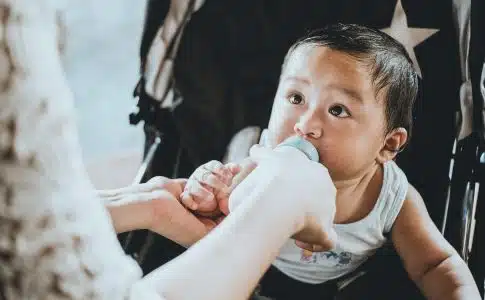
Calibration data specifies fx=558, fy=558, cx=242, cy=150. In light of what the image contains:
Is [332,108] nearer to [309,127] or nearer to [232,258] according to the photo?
[309,127]

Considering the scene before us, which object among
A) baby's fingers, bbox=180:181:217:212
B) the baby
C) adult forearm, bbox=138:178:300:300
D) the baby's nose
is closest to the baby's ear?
the baby

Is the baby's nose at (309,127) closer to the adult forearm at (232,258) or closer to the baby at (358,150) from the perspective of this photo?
the baby at (358,150)

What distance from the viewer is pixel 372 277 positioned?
32.7 inches

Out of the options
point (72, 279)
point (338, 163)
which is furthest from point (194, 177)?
point (72, 279)

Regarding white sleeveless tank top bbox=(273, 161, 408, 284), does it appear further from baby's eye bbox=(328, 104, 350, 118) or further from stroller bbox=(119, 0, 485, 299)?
baby's eye bbox=(328, 104, 350, 118)

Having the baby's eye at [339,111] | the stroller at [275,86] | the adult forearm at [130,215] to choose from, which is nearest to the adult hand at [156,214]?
the adult forearm at [130,215]

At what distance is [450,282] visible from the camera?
2.27ft

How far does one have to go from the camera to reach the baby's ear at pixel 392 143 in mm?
765

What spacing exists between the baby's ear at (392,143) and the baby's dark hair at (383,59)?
0.01m

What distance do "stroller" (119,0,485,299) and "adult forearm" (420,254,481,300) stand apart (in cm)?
6

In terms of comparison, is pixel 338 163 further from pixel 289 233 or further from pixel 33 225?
pixel 33 225

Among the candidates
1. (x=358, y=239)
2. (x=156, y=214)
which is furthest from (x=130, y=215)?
(x=358, y=239)

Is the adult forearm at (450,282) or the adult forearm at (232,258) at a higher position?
the adult forearm at (232,258)

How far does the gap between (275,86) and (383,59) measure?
27 cm
